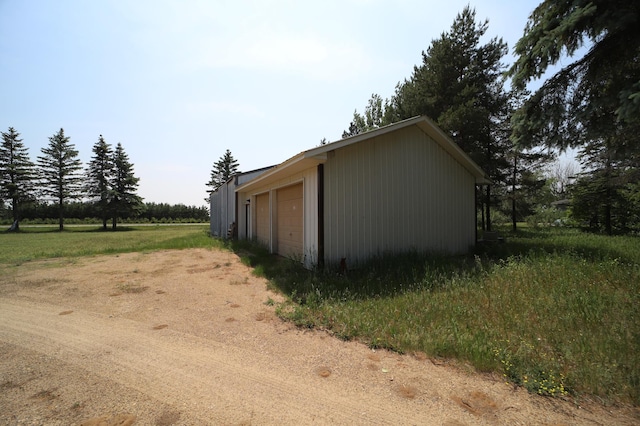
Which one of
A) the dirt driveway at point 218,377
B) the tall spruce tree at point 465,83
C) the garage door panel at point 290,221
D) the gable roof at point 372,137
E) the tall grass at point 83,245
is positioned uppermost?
the tall spruce tree at point 465,83

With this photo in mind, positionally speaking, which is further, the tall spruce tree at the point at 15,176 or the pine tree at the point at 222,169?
the pine tree at the point at 222,169

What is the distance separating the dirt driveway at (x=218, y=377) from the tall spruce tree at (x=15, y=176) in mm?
36157

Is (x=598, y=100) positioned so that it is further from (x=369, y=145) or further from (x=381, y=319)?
(x=381, y=319)

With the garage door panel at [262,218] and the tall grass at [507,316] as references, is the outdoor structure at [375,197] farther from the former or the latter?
the garage door panel at [262,218]

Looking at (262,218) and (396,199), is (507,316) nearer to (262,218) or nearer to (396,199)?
(396,199)

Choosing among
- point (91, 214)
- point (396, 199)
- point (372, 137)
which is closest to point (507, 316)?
point (396, 199)

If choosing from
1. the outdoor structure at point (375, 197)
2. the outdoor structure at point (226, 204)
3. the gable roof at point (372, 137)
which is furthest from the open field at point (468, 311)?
the outdoor structure at point (226, 204)

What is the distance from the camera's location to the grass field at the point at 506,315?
263cm

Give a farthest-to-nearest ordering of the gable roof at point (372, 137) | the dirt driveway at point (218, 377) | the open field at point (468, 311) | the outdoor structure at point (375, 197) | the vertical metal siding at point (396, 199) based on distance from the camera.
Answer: the vertical metal siding at point (396, 199), the outdoor structure at point (375, 197), the gable roof at point (372, 137), the open field at point (468, 311), the dirt driveway at point (218, 377)

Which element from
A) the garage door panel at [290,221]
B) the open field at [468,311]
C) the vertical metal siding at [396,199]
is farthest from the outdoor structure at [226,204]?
the open field at [468,311]

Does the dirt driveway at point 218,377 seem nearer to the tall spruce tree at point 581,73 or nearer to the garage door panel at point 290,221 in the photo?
the garage door panel at point 290,221

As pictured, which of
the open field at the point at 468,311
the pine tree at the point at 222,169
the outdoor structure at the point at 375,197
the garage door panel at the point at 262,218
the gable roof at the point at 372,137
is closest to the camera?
the open field at the point at 468,311

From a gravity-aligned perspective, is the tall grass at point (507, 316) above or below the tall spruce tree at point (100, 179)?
below

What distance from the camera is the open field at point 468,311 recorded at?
2514 mm
